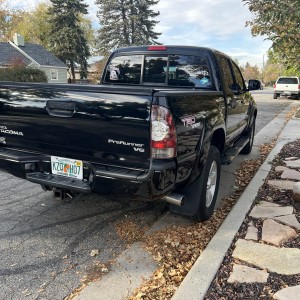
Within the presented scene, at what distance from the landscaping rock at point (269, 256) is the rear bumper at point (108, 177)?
0.97 metres

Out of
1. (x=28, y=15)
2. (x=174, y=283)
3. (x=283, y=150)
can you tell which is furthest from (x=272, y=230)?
(x=28, y=15)

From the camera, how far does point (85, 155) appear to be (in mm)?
3062

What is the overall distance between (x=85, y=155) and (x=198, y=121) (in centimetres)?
113

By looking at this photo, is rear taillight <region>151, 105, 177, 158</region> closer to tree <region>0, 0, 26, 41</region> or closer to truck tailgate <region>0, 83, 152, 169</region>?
truck tailgate <region>0, 83, 152, 169</region>

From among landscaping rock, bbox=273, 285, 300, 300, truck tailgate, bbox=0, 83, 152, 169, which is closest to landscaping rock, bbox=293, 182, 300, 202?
landscaping rock, bbox=273, 285, 300, 300

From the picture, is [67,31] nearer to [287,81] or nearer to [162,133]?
[287,81]

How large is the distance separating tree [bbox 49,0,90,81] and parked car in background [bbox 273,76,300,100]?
25850 mm

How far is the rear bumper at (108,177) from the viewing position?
275cm

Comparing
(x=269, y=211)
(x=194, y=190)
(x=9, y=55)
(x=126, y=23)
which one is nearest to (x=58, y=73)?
(x=9, y=55)

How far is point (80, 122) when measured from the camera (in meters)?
2.99

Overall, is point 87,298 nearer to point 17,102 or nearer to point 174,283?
point 174,283

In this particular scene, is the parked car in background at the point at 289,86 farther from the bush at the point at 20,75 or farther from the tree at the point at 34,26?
the tree at the point at 34,26

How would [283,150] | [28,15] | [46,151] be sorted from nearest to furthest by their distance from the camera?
[46,151]
[283,150]
[28,15]

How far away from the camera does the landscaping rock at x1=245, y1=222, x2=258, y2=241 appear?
338 cm
